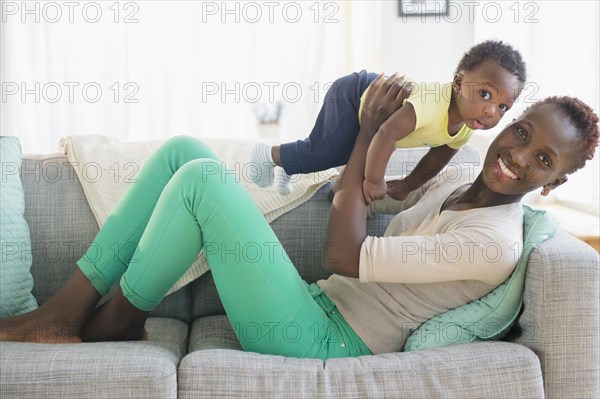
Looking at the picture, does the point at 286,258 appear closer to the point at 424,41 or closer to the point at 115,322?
the point at 115,322

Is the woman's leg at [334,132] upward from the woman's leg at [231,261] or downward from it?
upward

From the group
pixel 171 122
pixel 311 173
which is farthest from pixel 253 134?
pixel 311 173

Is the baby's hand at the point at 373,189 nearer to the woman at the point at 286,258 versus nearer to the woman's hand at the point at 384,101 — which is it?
the woman at the point at 286,258

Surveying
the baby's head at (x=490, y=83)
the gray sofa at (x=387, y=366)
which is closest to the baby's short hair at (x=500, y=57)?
the baby's head at (x=490, y=83)

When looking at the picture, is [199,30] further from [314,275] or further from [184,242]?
[184,242]

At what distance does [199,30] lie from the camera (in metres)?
3.71

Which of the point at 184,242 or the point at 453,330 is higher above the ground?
the point at 184,242

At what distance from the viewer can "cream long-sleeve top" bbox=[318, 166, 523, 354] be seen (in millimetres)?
1711

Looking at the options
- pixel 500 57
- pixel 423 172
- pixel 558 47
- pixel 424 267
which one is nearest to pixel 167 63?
pixel 558 47

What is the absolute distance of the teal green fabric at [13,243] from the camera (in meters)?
1.97

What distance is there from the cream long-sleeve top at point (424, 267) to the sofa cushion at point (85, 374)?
46cm

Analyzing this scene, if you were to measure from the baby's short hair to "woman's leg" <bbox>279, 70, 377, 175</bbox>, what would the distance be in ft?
0.99

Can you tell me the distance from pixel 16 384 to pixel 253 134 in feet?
7.69

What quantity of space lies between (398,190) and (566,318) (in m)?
0.57
